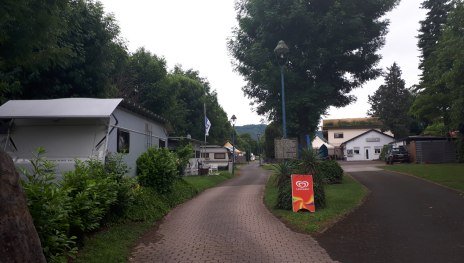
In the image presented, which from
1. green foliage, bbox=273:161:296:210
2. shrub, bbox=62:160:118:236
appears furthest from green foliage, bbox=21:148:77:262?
green foliage, bbox=273:161:296:210

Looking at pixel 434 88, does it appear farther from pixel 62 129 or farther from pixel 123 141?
pixel 62 129

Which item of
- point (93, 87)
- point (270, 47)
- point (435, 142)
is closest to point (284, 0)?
point (270, 47)

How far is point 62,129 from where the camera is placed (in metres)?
11.1

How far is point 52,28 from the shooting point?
9102 mm

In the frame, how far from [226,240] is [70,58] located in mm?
10618

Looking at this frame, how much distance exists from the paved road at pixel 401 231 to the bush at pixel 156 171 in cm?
571

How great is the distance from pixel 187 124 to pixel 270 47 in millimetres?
28062

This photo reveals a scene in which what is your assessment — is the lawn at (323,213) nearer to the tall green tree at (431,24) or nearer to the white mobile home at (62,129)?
the white mobile home at (62,129)

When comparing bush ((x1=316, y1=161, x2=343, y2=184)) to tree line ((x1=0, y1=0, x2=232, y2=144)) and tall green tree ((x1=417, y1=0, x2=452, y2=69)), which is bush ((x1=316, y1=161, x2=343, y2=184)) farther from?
tall green tree ((x1=417, y1=0, x2=452, y2=69))

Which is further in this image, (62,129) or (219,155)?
(219,155)

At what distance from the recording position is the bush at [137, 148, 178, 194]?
12.7 metres

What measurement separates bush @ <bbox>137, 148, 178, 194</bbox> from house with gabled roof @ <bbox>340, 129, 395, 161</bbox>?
1990 inches

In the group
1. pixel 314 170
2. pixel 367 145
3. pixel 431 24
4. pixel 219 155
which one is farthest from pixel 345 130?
pixel 314 170

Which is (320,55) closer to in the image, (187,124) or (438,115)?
(438,115)
